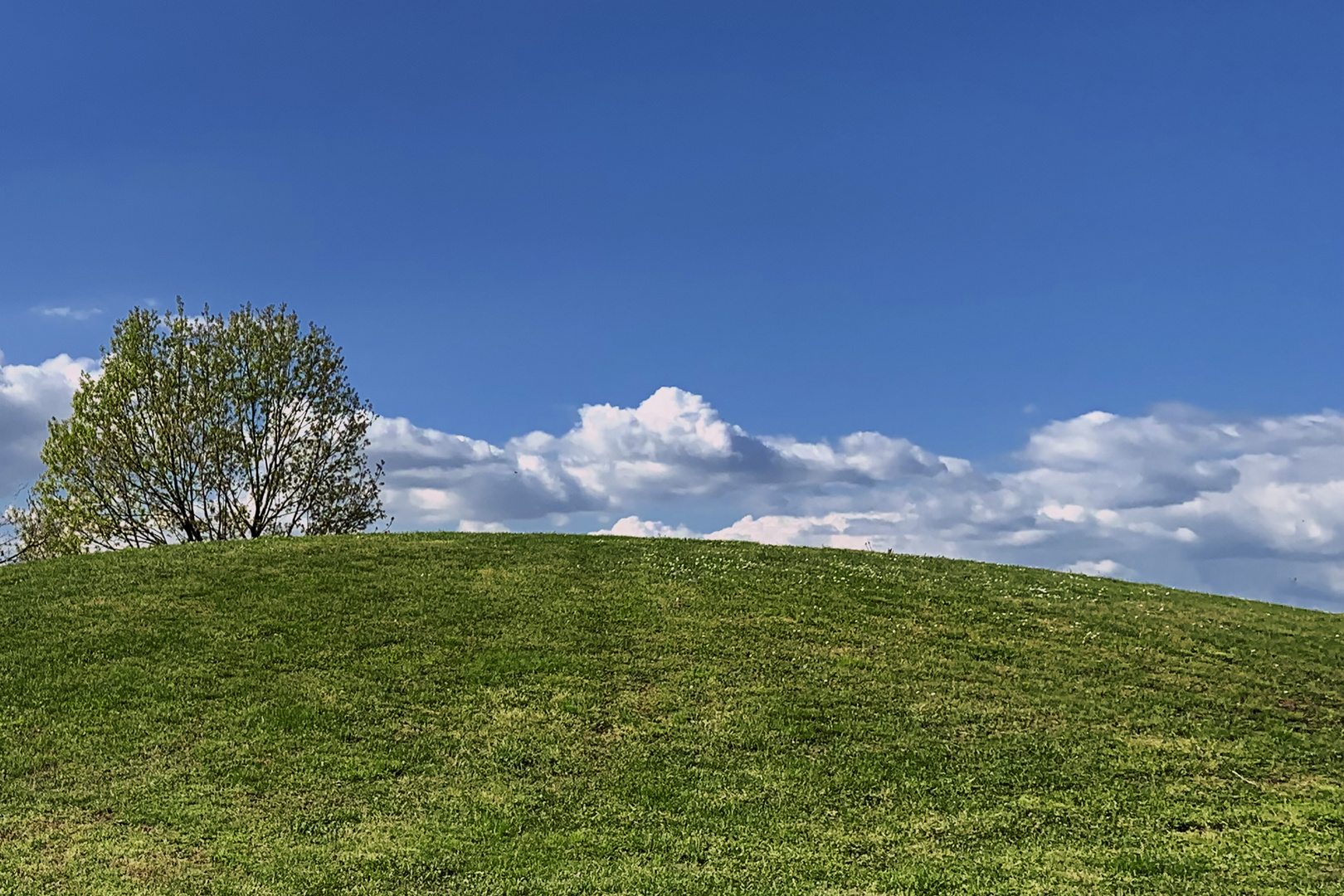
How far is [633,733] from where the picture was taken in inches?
614

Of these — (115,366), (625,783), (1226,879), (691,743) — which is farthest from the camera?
(115,366)

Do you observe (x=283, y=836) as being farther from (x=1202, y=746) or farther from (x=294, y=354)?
(x=294, y=354)

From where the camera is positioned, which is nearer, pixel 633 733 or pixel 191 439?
pixel 633 733

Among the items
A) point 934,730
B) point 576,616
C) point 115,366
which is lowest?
point 934,730

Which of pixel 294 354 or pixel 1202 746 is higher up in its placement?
pixel 294 354

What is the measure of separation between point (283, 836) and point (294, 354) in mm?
31061

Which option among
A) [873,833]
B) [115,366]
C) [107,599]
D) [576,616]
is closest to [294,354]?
[115,366]

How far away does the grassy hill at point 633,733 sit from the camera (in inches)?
463

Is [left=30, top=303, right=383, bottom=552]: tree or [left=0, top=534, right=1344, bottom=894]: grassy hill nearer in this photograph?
[left=0, top=534, right=1344, bottom=894]: grassy hill

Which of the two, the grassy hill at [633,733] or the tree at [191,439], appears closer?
the grassy hill at [633,733]

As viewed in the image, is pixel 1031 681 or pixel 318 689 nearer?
pixel 318 689

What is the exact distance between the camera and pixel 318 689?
1683cm

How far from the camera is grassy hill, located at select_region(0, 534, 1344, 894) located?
1175 centimetres

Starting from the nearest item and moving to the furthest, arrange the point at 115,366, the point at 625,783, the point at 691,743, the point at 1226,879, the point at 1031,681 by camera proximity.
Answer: the point at 1226,879 → the point at 625,783 → the point at 691,743 → the point at 1031,681 → the point at 115,366
